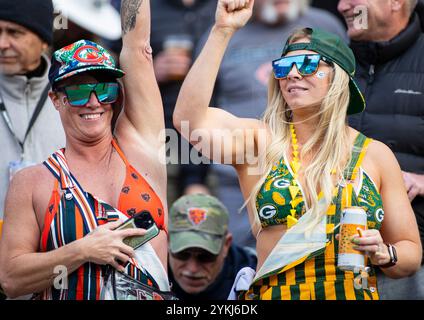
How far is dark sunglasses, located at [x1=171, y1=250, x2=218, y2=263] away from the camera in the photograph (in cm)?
599

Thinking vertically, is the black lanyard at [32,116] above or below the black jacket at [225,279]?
above

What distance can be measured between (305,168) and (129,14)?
3.88 feet

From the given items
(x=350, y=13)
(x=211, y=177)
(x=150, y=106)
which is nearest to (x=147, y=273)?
(x=150, y=106)

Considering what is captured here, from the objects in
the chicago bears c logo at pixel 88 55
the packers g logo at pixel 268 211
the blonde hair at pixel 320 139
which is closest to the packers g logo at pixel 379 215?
the blonde hair at pixel 320 139

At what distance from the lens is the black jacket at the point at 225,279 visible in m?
5.98

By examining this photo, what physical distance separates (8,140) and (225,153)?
4.69 feet

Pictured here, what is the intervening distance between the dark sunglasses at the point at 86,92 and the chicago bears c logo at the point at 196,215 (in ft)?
4.99

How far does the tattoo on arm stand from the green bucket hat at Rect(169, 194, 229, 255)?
4.94 ft

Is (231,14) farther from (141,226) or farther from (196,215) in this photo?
(196,215)

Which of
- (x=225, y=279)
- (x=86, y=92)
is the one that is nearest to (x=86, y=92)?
(x=86, y=92)

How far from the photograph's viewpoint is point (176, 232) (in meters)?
6.01

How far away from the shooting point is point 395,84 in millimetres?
5398

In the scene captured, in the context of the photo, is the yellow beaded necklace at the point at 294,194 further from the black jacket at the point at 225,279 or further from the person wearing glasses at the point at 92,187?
the black jacket at the point at 225,279
